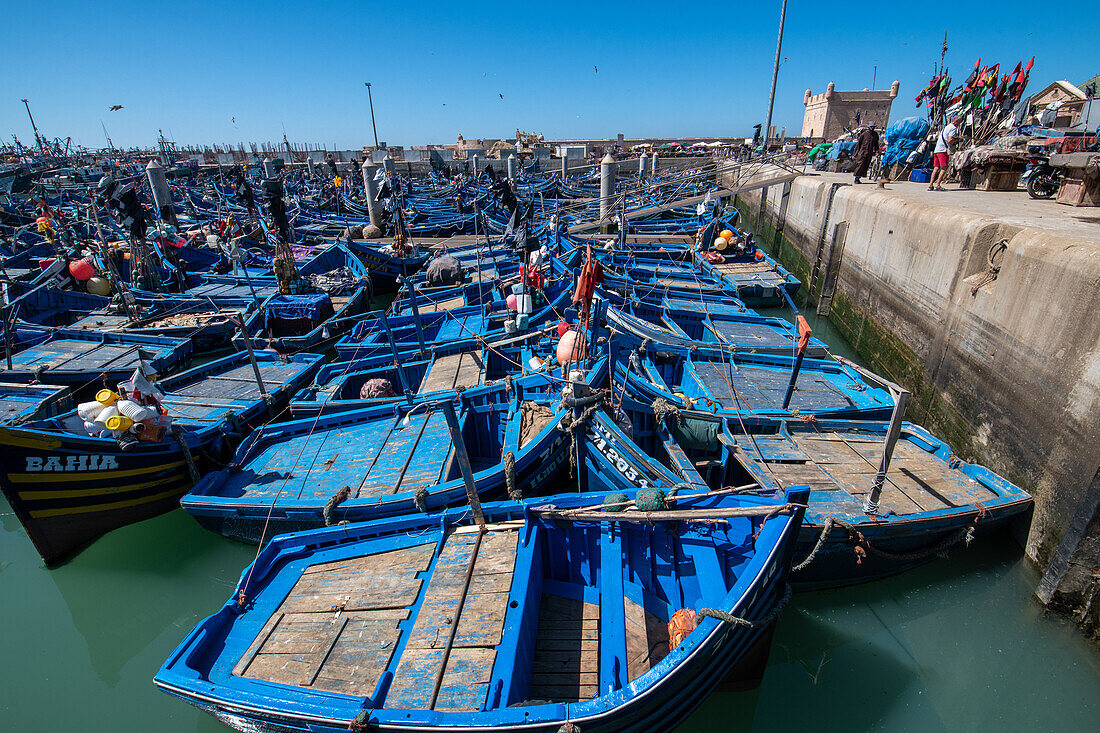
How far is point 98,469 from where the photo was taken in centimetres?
927

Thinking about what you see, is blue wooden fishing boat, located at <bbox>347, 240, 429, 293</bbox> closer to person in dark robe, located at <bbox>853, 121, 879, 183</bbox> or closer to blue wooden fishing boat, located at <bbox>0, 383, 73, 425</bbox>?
blue wooden fishing boat, located at <bbox>0, 383, 73, 425</bbox>

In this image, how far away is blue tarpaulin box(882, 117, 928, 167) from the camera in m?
21.5

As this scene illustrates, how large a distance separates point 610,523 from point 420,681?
318cm

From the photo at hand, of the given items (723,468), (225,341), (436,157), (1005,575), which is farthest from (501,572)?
(436,157)

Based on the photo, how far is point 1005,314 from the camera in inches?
418

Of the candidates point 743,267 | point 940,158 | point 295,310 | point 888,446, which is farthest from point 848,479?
point 295,310

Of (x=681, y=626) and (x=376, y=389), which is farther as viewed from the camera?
(x=376, y=389)

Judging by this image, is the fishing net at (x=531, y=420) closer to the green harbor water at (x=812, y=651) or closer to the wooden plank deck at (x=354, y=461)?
the wooden plank deck at (x=354, y=461)

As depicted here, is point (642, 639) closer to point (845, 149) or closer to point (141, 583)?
point (141, 583)

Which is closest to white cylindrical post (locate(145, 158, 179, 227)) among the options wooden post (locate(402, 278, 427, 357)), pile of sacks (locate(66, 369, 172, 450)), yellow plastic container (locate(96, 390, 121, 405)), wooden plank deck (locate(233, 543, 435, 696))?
pile of sacks (locate(66, 369, 172, 450))

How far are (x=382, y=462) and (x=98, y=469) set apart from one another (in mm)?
5215

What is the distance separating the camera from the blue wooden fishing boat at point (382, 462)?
862 cm

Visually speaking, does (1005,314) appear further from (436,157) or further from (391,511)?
(436,157)

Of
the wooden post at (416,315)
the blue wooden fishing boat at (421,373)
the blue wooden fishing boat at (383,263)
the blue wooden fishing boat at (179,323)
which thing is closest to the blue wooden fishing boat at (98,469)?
the blue wooden fishing boat at (421,373)
